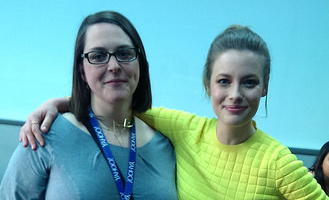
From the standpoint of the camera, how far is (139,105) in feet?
5.63

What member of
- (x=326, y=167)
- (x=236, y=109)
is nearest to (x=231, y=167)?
(x=236, y=109)

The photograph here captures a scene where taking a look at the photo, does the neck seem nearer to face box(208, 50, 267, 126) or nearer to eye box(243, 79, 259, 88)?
face box(208, 50, 267, 126)

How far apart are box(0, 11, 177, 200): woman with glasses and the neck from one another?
0.34m

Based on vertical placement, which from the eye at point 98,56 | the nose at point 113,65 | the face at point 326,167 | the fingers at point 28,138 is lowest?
the face at point 326,167

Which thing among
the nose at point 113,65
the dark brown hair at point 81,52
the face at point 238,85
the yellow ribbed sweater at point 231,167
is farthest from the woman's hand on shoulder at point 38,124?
the face at point 238,85

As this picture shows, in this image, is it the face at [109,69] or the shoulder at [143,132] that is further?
the shoulder at [143,132]

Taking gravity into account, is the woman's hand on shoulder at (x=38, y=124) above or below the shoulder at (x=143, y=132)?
above

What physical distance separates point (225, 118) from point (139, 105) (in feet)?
1.84

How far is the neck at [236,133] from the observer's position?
55.5 inches

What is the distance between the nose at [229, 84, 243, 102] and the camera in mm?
1269

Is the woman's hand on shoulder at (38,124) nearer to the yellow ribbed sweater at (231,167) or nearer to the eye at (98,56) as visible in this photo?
the eye at (98,56)

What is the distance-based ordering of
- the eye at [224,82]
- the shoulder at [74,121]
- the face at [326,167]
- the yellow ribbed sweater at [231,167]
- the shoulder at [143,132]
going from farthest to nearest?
the face at [326,167], the shoulder at [143,132], the shoulder at [74,121], the eye at [224,82], the yellow ribbed sweater at [231,167]

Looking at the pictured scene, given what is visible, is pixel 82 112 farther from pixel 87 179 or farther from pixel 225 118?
pixel 225 118

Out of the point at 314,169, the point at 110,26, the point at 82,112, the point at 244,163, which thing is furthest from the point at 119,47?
the point at 314,169
